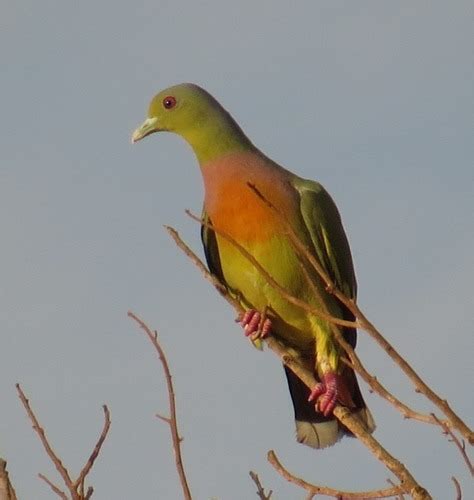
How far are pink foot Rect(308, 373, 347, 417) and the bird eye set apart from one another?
75.6 inches

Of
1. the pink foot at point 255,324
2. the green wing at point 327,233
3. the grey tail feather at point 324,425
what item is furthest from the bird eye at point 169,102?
the grey tail feather at point 324,425

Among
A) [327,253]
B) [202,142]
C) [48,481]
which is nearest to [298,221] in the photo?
[327,253]

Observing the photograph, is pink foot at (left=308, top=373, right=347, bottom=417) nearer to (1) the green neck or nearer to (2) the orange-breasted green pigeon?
(2) the orange-breasted green pigeon

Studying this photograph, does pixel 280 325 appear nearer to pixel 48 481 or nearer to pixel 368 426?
pixel 368 426

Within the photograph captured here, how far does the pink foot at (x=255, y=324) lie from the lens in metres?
5.78

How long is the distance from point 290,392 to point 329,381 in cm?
74

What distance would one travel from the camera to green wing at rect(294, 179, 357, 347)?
5961 millimetres

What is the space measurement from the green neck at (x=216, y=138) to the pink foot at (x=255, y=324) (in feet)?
3.09

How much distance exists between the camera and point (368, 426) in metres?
6.11

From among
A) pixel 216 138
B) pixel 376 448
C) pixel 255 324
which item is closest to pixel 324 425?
pixel 255 324

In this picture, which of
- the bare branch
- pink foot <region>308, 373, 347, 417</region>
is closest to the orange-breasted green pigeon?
pink foot <region>308, 373, 347, 417</region>

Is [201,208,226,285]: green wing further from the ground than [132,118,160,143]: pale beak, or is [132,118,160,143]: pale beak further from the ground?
[132,118,160,143]: pale beak

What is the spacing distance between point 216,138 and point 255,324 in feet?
3.81

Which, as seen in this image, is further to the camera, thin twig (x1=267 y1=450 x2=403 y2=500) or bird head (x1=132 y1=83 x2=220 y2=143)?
bird head (x1=132 y1=83 x2=220 y2=143)
